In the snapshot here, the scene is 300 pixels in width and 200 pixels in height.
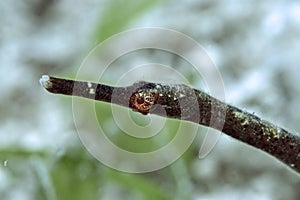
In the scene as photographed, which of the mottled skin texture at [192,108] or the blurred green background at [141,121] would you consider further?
the blurred green background at [141,121]

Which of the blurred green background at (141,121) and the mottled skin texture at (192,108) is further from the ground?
the blurred green background at (141,121)

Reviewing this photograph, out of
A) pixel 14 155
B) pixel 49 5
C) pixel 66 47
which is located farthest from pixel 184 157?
pixel 49 5

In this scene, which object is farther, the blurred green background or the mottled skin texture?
the blurred green background

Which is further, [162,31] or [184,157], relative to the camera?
[162,31]

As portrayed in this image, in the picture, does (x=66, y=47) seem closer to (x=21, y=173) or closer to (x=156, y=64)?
(x=156, y=64)

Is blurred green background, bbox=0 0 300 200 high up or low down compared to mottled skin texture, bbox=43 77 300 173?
up
